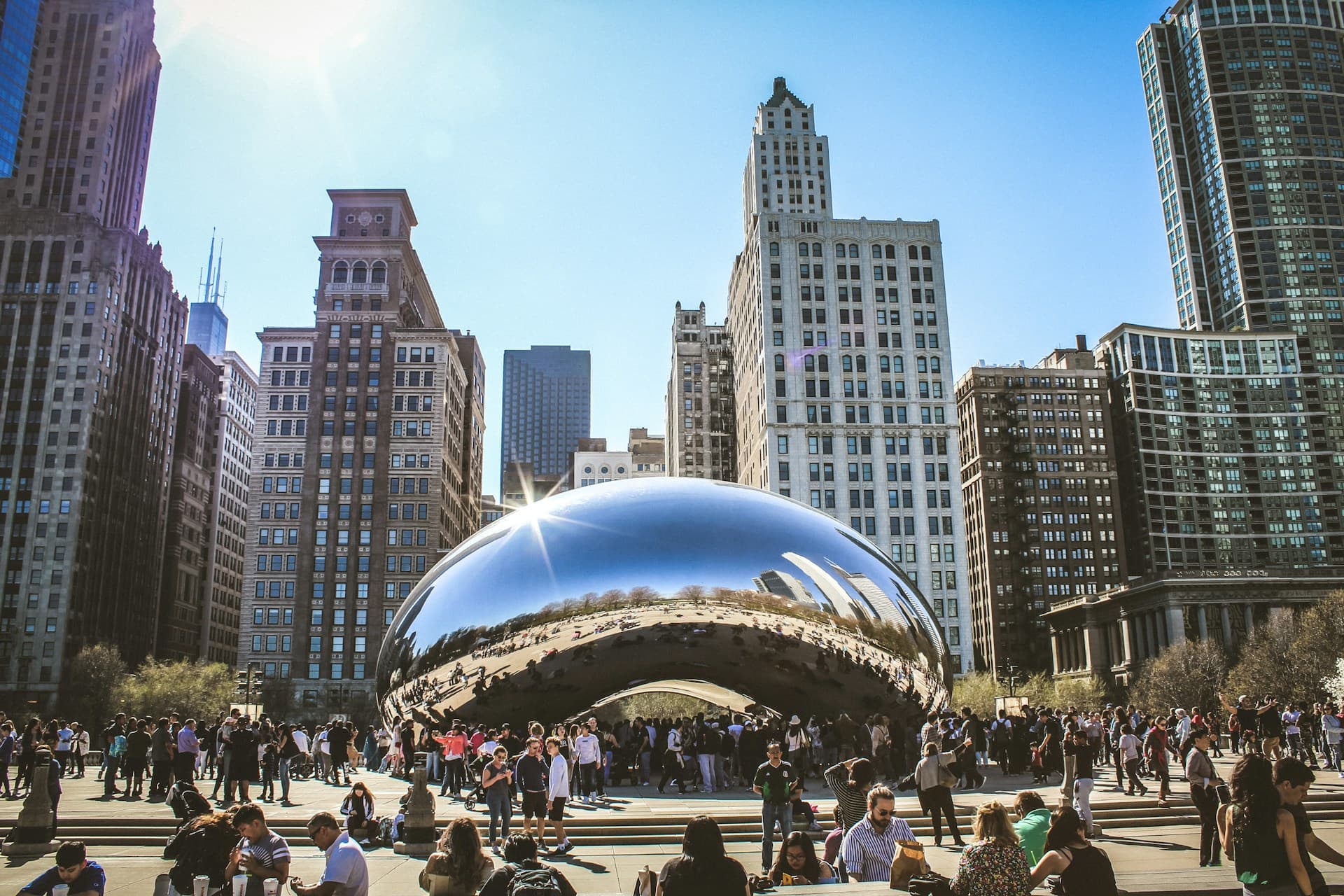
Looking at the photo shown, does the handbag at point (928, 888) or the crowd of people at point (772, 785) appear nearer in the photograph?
the handbag at point (928, 888)

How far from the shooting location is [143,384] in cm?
10575

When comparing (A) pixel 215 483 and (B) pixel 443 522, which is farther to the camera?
(A) pixel 215 483

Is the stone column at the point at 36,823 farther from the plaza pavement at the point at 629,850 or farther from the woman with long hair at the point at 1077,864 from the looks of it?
the woman with long hair at the point at 1077,864

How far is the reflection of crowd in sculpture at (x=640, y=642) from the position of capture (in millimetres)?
16641

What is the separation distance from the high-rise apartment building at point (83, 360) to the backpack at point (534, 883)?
97039 millimetres

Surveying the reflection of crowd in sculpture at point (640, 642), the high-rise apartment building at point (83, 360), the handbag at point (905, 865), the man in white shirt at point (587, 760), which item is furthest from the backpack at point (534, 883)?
the high-rise apartment building at point (83, 360)

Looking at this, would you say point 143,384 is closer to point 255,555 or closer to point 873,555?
point 255,555

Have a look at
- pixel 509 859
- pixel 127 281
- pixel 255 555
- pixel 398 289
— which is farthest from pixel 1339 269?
pixel 509 859

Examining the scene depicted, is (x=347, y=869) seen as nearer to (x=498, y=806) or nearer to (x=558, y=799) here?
(x=558, y=799)

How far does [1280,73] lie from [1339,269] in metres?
32.3

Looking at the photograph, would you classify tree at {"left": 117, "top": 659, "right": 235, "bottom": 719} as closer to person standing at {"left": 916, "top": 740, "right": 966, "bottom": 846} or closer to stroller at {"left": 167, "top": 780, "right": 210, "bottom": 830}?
stroller at {"left": 167, "top": 780, "right": 210, "bottom": 830}

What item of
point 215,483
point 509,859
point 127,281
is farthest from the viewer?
point 215,483

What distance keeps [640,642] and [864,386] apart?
7172 cm

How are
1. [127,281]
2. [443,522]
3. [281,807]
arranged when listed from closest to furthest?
[281,807] < [443,522] < [127,281]
